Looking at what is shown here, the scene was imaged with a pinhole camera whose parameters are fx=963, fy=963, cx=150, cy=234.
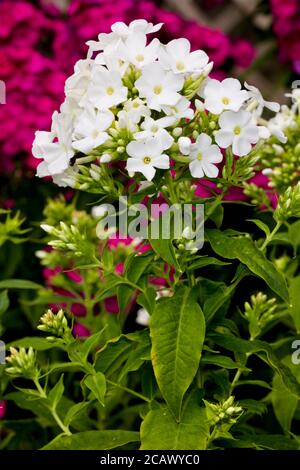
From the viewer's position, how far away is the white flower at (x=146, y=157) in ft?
4.24

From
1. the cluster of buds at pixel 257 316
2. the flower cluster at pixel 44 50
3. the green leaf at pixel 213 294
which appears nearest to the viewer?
the green leaf at pixel 213 294

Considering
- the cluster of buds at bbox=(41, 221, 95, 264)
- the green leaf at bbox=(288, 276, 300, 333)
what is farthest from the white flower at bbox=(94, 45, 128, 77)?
the green leaf at bbox=(288, 276, 300, 333)

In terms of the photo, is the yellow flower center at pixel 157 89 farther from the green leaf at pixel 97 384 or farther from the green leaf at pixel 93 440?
the green leaf at pixel 93 440

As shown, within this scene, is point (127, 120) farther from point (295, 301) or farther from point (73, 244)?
point (295, 301)

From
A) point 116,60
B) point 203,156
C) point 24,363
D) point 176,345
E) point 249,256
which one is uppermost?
point 116,60

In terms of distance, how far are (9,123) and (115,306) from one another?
646mm

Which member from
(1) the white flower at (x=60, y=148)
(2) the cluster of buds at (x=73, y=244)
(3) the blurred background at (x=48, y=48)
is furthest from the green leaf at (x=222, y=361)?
(3) the blurred background at (x=48, y=48)

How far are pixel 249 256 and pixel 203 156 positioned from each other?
152 mm

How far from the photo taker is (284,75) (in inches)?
126

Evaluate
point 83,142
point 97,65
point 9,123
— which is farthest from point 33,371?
point 9,123

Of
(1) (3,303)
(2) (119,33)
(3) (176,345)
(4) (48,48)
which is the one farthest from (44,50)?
(3) (176,345)

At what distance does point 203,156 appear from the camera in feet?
4.37

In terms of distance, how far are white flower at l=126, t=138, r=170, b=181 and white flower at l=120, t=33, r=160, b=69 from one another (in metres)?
0.12

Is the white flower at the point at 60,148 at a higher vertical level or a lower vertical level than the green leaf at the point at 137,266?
higher
